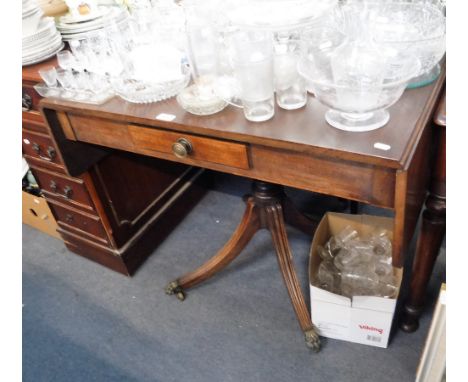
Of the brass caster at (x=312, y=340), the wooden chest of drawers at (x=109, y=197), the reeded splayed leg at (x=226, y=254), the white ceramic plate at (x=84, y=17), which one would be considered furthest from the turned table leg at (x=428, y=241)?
the white ceramic plate at (x=84, y=17)

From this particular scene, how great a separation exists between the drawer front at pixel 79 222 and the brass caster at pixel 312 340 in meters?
0.78

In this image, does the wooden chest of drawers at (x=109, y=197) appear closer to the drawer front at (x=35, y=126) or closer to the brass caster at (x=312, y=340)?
the drawer front at (x=35, y=126)

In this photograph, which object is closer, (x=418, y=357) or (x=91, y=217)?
(x=418, y=357)

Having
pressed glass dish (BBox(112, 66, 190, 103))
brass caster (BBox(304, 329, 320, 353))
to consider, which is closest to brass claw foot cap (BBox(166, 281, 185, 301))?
brass caster (BBox(304, 329, 320, 353))

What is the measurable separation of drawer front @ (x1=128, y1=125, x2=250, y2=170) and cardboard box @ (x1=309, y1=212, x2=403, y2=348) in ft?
1.52

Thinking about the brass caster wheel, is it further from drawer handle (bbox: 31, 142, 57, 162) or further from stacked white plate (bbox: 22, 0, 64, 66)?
stacked white plate (bbox: 22, 0, 64, 66)

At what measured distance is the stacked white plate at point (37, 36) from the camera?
4.08 feet

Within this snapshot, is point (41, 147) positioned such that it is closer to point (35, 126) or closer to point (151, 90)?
point (35, 126)

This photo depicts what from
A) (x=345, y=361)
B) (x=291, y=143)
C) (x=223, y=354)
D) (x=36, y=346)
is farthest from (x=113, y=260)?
(x=291, y=143)

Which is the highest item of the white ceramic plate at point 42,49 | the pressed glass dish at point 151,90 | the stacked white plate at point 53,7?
the stacked white plate at point 53,7

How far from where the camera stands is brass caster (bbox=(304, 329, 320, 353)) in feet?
4.07
